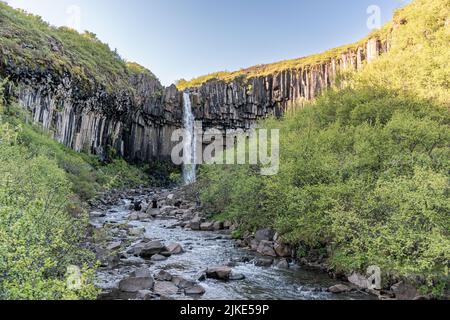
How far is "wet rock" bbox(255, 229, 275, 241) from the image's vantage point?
20.3 m

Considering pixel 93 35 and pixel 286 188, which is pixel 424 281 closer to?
pixel 286 188

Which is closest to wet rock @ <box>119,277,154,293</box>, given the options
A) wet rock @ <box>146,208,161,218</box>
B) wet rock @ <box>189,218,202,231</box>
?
wet rock @ <box>189,218,202,231</box>

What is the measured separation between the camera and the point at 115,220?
91.9ft

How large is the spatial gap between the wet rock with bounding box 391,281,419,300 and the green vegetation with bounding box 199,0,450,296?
309 mm

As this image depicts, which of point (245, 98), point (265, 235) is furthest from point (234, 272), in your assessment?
point (245, 98)

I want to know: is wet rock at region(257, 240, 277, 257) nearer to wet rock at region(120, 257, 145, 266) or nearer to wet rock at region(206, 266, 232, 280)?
wet rock at region(206, 266, 232, 280)

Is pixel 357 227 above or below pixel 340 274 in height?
above

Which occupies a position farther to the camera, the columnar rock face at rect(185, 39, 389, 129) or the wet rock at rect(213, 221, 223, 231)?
the columnar rock face at rect(185, 39, 389, 129)

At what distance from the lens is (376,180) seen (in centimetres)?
1673

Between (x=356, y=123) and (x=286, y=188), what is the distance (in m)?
11.8

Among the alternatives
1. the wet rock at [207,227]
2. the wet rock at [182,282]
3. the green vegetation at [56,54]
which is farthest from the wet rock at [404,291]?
the green vegetation at [56,54]

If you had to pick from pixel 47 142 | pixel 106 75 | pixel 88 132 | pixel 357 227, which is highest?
pixel 106 75
